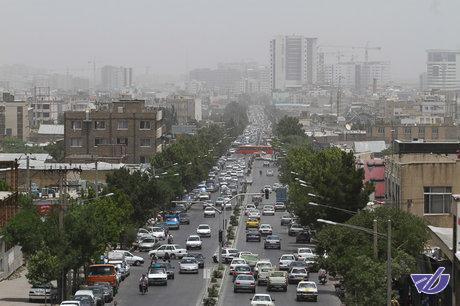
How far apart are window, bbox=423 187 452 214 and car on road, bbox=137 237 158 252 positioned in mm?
16490

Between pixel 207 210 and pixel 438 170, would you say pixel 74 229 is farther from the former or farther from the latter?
pixel 207 210

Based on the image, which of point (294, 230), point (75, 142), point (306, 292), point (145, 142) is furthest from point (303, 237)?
point (75, 142)

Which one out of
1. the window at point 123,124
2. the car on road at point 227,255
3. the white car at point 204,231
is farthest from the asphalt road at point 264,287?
the window at point 123,124

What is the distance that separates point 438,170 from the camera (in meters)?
61.8

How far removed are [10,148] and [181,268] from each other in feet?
287

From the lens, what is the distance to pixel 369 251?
4716 cm

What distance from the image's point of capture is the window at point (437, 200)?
6172 centimetres

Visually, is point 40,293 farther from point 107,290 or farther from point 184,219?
point 184,219

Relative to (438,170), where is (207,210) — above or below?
below

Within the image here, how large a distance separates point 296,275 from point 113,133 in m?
70.1

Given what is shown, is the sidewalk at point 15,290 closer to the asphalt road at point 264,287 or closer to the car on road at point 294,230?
the asphalt road at point 264,287

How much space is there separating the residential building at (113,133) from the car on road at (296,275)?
67.9 m

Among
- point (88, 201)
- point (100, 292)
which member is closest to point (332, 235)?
point (100, 292)

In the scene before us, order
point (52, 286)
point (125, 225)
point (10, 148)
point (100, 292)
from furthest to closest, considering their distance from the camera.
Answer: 1. point (10, 148)
2. point (125, 225)
3. point (52, 286)
4. point (100, 292)
